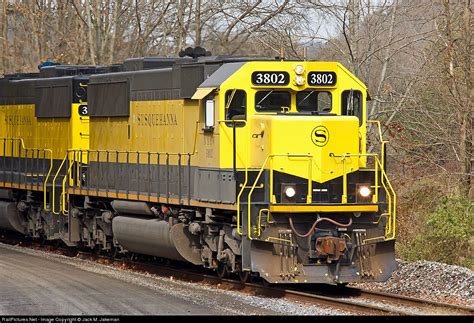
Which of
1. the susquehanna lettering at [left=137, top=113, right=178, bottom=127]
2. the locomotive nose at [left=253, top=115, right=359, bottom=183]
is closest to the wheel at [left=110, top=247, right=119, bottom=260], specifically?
the susquehanna lettering at [left=137, top=113, right=178, bottom=127]

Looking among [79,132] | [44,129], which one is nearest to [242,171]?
[79,132]

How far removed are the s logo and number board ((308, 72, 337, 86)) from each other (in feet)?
3.12

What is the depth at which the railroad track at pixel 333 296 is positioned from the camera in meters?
13.2

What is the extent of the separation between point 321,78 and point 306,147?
1293mm

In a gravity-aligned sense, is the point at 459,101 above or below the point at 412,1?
below

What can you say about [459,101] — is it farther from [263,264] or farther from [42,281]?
[42,281]

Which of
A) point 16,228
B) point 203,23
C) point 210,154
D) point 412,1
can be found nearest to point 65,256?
point 16,228

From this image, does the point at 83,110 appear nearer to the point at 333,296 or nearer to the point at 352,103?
the point at 352,103

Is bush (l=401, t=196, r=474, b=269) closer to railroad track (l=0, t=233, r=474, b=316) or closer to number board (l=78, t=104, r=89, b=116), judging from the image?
railroad track (l=0, t=233, r=474, b=316)

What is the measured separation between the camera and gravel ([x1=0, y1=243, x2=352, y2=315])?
13.0 meters

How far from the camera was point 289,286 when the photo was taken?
53.1 ft

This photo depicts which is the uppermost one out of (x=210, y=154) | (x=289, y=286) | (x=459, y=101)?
(x=459, y=101)

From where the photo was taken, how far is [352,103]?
52.1 feet

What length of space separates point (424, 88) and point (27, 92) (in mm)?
9460
